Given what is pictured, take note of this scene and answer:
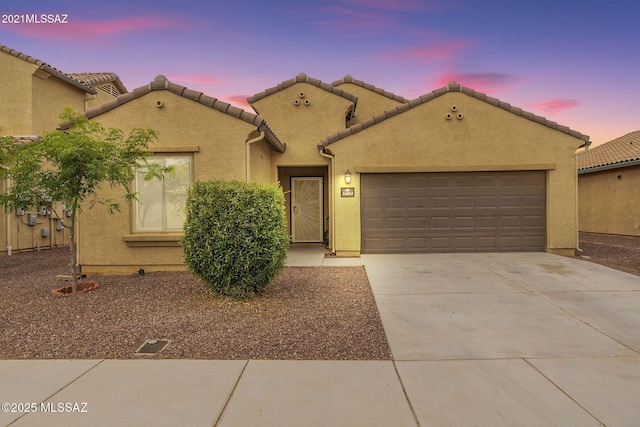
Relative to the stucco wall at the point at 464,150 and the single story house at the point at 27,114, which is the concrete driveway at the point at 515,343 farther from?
the single story house at the point at 27,114

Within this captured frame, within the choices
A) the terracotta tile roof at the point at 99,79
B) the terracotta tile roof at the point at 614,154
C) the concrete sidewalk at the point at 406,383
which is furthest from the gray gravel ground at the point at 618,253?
the terracotta tile roof at the point at 99,79

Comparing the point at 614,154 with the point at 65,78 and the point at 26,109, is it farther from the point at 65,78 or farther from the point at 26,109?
the point at 26,109

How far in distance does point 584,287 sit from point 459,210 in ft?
14.0

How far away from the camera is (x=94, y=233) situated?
8492 mm

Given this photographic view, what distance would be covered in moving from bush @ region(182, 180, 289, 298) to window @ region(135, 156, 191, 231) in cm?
268

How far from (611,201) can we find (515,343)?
15.4 metres

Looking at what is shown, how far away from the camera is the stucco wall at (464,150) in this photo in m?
10.4

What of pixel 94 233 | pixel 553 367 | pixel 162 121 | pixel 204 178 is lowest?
pixel 553 367

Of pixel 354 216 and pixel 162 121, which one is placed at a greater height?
pixel 162 121

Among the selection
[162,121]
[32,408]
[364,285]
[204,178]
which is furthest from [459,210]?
[32,408]

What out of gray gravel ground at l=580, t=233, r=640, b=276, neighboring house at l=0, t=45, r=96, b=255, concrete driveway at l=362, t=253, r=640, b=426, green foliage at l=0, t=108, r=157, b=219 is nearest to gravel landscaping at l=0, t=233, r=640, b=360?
concrete driveway at l=362, t=253, r=640, b=426

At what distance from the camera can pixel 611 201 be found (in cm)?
1570

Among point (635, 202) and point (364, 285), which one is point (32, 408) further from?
point (635, 202)

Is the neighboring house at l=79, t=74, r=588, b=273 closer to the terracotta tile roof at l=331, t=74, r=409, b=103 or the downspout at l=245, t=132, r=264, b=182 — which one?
the downspout at l=245, t=132, r=264, b=182
